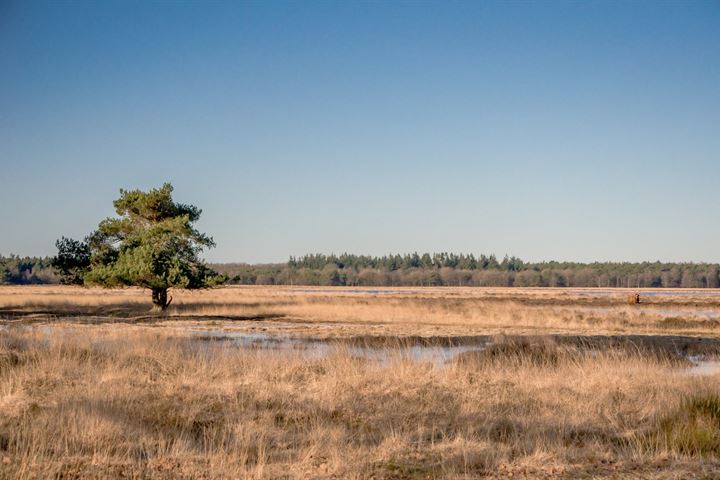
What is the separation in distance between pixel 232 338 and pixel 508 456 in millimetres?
19616

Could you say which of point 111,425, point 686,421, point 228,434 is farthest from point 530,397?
point 111,425

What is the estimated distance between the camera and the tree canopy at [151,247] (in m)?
36.6

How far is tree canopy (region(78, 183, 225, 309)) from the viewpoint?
36594mm

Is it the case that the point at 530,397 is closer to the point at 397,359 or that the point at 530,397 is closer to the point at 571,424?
the point at 571,424

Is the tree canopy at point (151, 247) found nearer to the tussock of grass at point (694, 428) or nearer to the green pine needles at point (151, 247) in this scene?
the green pine needles at point (151, 247)

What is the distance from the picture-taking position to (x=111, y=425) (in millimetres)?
8516

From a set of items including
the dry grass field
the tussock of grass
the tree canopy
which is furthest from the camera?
the tree canopy

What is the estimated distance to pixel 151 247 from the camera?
37625 millimetres

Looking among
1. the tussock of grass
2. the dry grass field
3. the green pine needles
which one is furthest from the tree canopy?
the tussock of grass

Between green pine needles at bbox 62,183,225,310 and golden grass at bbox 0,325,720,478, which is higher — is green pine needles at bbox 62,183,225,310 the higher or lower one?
the higher one

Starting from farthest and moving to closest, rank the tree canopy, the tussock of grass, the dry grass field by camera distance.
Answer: the tree canopy < the tussock of grass < the dry grass field

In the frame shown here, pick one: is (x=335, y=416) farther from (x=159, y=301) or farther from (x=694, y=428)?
(x=159, y=301)

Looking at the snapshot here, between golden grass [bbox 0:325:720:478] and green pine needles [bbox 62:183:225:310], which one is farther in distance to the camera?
green pine needles [bbox 62:183:225:310]

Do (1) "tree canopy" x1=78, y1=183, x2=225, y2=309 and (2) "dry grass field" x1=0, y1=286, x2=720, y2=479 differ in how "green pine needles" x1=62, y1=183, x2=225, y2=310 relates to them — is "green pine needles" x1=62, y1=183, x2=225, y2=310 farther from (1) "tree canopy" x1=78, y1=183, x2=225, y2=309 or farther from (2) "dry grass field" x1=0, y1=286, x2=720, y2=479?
(2) "dry grass field" x1=0, y1=286, x2=720, y2=479
